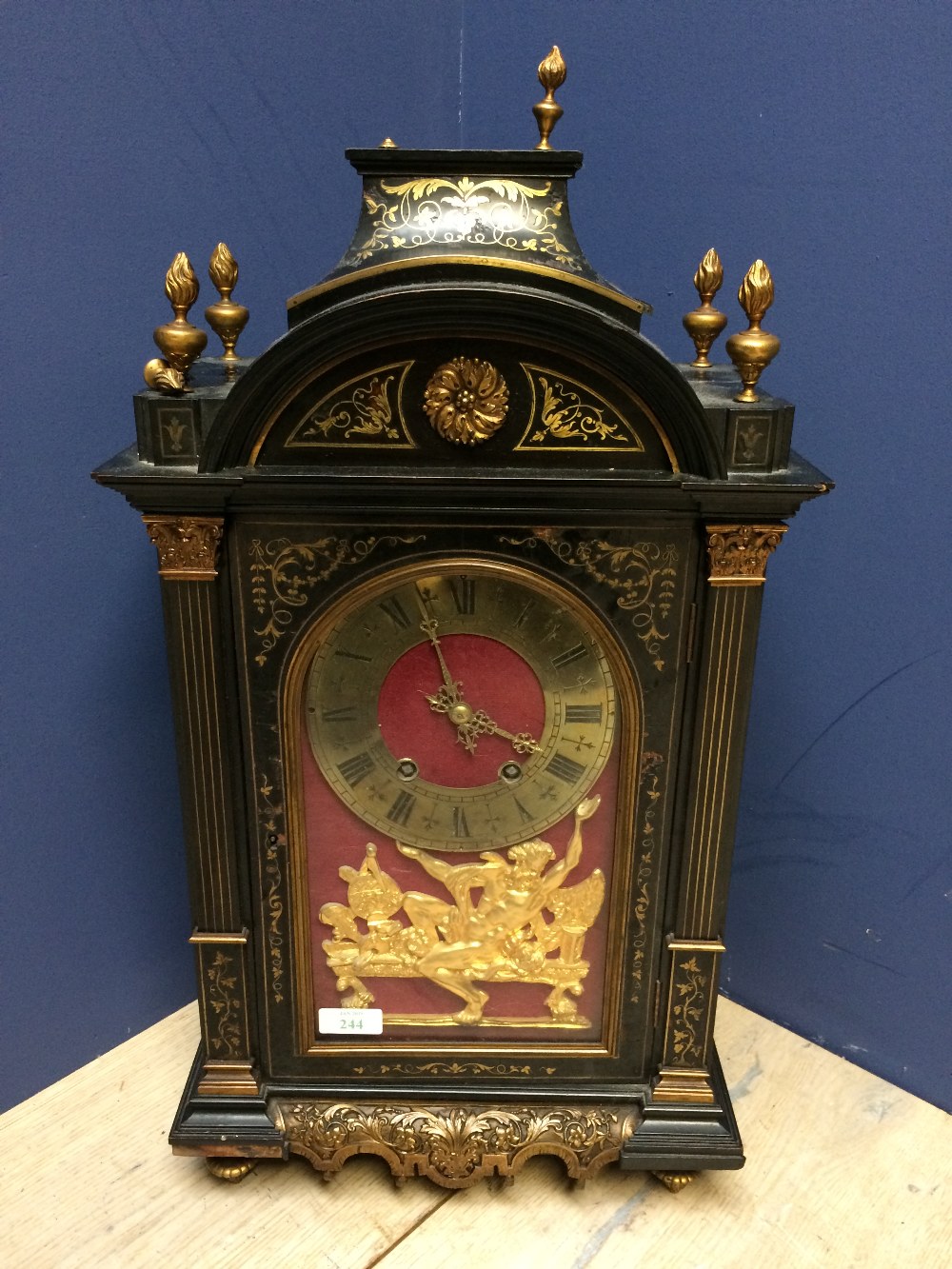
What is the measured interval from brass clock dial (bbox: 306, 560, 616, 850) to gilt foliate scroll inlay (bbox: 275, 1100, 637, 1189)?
47 cm

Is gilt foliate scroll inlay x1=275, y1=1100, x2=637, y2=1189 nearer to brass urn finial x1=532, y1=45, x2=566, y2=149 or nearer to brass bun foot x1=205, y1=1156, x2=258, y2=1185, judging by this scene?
brass bun foot x1=205, y1=1156, x2=258, y2=1185

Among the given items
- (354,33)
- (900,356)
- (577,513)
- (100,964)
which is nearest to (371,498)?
(577,513)

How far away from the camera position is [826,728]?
199 centimetres

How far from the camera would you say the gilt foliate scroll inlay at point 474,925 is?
1.62 m

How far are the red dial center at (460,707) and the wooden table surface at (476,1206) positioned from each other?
0.75 metres

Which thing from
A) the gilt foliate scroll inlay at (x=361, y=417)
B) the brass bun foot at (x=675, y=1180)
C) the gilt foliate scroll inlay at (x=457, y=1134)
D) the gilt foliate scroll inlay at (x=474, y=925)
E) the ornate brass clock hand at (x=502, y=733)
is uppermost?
the gilt foliate scroll inlay at (x=361, y=417)

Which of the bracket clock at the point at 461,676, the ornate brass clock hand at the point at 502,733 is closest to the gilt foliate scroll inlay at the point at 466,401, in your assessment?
the bracket clock at the point at 461,676

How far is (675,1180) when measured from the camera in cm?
175

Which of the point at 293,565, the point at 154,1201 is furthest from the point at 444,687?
the point at 154,1201

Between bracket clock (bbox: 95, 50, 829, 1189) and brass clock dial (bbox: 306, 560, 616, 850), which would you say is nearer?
bracket clock (bbox: 95, 50, 829, 1189)

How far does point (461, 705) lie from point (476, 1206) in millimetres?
868

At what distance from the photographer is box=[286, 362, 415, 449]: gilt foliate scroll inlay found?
1360 millimetres

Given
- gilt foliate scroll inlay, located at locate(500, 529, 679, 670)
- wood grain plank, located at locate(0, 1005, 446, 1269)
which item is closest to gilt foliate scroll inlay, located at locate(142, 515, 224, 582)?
gilt foliate scroll inlay, located at locate(500, 529, 679, 670)

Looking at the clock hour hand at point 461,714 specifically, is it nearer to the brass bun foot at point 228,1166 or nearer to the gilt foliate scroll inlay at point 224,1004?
the gilt foliate scroll inlay at point 224,1004
